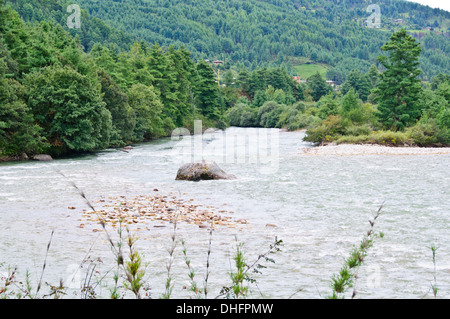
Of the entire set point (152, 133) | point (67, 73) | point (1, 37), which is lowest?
point (152, 133)

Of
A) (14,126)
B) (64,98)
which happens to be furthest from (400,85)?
(14,126)

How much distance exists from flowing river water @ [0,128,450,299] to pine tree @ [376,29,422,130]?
891 inches

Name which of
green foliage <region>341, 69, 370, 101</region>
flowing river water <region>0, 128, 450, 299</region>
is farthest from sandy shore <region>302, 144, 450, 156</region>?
green foliage <region>341, 69, 370, 101</region>

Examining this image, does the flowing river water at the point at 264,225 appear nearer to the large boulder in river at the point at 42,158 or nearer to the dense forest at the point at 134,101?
the large boulder in river at the point at 42,158

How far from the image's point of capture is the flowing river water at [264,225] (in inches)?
391

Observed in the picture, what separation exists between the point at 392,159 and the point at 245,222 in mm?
25709

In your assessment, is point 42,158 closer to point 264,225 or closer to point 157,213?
point 157,213

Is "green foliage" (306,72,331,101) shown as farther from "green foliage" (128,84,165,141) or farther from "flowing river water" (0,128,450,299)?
"flowing river water" (0,128,450,299)

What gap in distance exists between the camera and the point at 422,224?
15523mm

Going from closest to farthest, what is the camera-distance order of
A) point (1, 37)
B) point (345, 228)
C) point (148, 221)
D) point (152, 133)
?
1. point (345, 228)
2. point (148, 221)
3. point (1, 37)
4. point (152, 133)

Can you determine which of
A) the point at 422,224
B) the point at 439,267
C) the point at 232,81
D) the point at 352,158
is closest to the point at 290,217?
the point at 422,224

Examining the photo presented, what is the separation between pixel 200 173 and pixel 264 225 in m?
11.2

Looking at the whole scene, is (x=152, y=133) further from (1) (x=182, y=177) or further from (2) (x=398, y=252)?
(2) (x=398, y=252)

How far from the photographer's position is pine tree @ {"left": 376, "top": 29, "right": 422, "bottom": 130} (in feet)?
177
